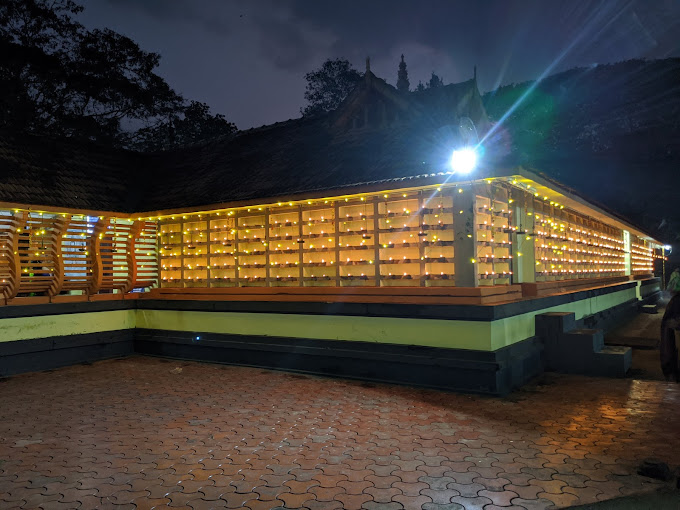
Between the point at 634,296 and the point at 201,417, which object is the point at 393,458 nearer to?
the point at 201,417

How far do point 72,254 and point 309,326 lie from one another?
240 inches

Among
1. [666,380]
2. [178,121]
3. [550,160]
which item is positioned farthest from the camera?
[550,160]

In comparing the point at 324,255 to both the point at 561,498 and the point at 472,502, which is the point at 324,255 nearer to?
the point at 472,502

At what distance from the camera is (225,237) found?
514 inches

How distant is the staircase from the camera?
970 centimetres

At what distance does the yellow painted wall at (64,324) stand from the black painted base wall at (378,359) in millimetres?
1451

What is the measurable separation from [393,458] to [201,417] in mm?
3193

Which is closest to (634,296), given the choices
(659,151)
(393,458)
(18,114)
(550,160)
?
(393,458)

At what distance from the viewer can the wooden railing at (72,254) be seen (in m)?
10.9

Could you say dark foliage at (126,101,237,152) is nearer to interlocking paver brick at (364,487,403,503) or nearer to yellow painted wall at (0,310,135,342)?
yellow painted wall at (0,310,135,342)

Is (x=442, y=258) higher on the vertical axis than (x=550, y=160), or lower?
lower

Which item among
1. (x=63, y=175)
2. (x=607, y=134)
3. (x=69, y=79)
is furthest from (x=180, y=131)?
(x=607, y=134)

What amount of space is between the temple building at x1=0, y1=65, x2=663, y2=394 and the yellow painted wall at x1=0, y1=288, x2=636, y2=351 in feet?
0.12

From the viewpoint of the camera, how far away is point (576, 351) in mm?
9945
